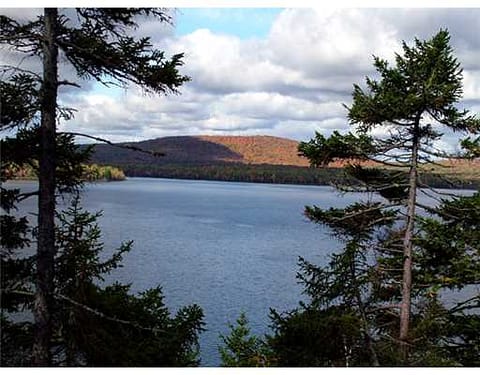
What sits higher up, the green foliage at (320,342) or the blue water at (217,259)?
the green foliage at (320,342)

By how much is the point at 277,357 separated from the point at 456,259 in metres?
2.93

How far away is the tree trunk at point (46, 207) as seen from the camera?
15.1 ft

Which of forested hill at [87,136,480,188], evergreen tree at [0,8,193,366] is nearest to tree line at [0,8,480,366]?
evergreen tree at [0,8,193,366]

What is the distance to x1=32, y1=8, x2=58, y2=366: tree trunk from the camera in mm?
4590

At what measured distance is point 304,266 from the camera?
344 inches

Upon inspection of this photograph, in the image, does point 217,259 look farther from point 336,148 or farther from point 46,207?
point 46,207

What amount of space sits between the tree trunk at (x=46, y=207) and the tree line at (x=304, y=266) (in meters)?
0.01

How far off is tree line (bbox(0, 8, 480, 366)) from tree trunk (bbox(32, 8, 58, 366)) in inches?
0.4

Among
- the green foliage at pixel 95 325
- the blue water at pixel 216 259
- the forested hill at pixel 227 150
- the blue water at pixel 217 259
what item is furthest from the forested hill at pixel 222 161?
the green foliage at pixel 95 325

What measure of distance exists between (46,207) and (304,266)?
501 centimetres

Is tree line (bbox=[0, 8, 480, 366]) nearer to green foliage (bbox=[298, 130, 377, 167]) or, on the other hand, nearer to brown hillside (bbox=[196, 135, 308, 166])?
green foliage (bbox=[298, 130, 377, 167])

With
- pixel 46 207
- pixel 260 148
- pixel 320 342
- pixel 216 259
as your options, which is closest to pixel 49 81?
pixel 46 207

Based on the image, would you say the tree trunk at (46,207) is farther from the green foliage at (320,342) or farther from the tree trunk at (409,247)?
the tree trunk at (409,247)
